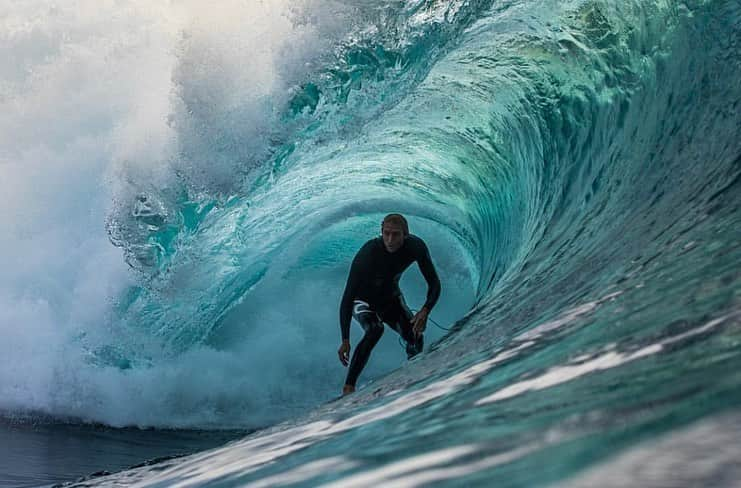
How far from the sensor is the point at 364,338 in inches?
198

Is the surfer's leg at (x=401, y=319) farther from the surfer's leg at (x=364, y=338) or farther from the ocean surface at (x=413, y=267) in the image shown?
the ocean surface at (x=413, y=267)

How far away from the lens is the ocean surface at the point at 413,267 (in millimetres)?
1287

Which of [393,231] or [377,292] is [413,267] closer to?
[377,292]

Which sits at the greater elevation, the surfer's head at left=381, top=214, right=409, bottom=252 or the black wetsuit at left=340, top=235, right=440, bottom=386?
the surfer's head at left=381, top=214, right=409, bottom=252

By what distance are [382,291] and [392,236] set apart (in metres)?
0.41

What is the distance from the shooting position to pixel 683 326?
58.5 inches

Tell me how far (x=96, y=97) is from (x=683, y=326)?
67.9 feet

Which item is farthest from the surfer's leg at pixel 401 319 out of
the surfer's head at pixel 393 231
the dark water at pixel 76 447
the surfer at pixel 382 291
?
the dark water at pixel 76 447

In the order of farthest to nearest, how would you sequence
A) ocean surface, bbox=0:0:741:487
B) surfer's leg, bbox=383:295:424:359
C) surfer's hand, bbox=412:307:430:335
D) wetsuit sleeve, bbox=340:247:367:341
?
surfer's leg, bbox=383:295:424:359, wetsuit sleeve, bbox=340:247:367:341, surfer's hand, bbox=412:307:430:335, ocean surface, bbox=0:0:741:487

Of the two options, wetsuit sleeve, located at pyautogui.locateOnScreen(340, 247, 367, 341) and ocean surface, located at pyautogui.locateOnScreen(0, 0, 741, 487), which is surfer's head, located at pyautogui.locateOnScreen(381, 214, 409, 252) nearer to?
wetsuit sleeve, located at pyautogui.locateOnScreen(340, 247, 367, 341)

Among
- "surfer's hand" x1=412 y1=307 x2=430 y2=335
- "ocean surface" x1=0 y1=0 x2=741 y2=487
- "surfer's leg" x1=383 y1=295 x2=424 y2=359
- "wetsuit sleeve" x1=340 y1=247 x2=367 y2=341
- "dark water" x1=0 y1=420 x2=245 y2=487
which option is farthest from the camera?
"surfer's leg" x1=383 y1=295 x2=424 y2=359

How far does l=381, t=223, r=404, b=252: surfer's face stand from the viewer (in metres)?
Answer: 4.83

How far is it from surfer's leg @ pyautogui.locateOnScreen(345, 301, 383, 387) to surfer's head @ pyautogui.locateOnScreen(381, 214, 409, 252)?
43 centimetres

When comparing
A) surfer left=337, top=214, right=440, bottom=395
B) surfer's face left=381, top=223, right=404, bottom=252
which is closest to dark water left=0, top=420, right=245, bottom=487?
surfer left=337, top=214, right=440, bottom=395
